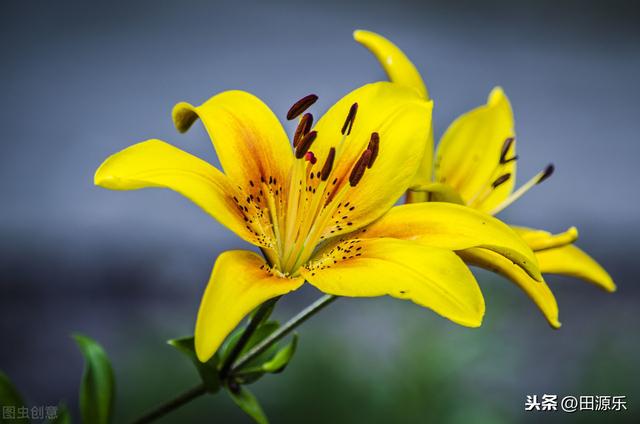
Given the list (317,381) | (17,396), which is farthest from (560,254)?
(317,381)

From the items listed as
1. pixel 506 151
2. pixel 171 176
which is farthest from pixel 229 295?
pixel 506 151

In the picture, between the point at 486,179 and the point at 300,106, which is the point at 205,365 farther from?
the point at 486,179

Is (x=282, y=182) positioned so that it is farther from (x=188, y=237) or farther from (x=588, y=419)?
(x=188, y=237)

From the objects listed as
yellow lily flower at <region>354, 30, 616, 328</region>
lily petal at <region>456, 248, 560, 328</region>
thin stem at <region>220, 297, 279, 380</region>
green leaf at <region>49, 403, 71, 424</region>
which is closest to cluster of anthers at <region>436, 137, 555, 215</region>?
yellow lily flower at <region>354, 30, 616, 328</region>

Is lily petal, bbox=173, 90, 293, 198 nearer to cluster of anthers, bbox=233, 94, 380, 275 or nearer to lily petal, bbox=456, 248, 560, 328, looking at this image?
cluster of anthers, bbox=233, 94, 380, 275

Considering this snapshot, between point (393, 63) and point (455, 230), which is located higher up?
point (393, 63)

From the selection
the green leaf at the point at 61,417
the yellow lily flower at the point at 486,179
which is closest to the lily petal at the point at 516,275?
the yellow lily flower at the point at 486,179
